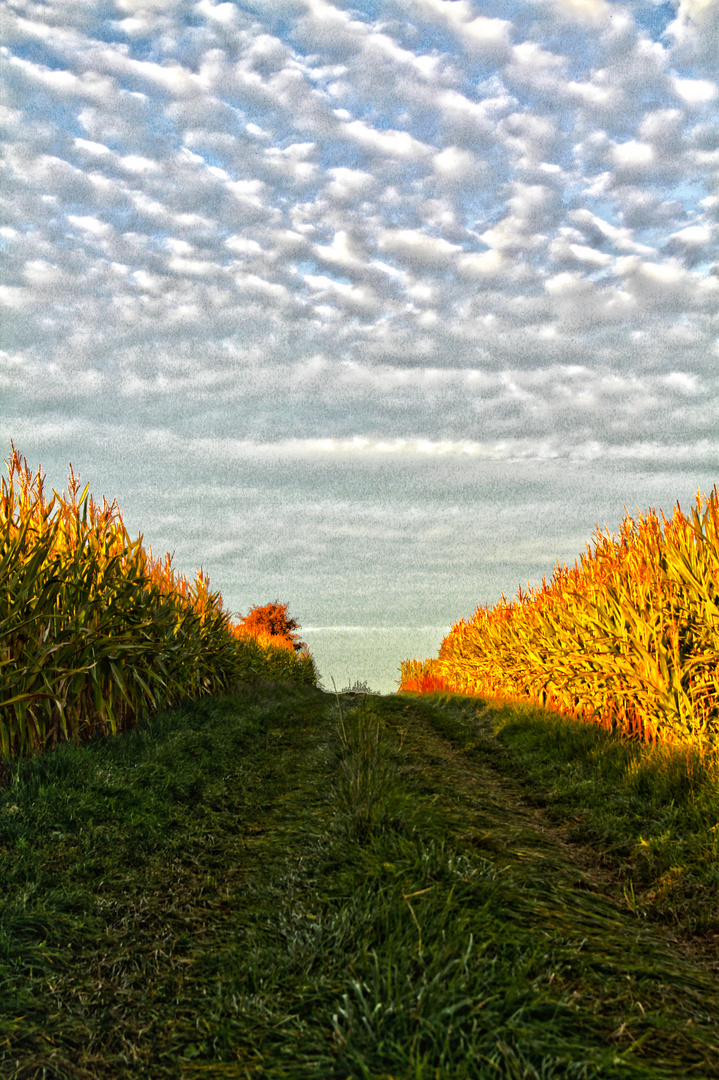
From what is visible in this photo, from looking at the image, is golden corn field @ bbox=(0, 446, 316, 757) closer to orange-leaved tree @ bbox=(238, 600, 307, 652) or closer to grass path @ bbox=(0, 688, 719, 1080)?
grass path @ bbox=(0, 688, 719, 1080)

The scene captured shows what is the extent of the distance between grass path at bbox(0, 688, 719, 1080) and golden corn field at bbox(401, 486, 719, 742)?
98.4 inches

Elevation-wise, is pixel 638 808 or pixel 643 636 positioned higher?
pixel 643 636

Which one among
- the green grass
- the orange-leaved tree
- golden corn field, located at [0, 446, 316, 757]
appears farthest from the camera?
the orange-leaved tree

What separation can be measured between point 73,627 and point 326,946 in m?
5.25

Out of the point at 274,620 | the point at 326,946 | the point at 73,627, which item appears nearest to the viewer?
the point at 326,946

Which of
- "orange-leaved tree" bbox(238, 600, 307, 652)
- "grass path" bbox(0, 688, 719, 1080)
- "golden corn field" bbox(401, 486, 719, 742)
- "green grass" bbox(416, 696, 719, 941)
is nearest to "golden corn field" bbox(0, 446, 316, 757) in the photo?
"grass path" bbox(0, 688, 719, 1080)

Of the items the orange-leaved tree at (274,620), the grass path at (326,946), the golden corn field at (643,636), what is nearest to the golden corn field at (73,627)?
the grass path at (326,946)

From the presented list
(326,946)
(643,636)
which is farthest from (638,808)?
(326,946)

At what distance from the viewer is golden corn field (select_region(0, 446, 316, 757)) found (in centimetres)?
689

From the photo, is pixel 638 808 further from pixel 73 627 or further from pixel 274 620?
pixel 274 620

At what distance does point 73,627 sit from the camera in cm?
753

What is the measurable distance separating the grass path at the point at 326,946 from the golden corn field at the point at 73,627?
→ 84 cm

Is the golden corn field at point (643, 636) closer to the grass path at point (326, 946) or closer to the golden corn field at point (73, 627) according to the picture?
the grass path at point (326, 946)

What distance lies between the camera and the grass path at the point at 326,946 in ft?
8.69
